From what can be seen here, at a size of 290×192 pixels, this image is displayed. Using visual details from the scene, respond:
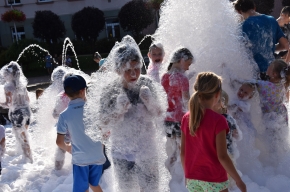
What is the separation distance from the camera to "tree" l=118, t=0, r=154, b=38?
2338cm

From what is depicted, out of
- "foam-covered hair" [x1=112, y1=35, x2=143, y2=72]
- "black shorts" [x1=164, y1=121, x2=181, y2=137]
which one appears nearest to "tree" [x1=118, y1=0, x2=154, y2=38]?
"black shorts" [x1=164, y1=121, x2=181, y2=137]

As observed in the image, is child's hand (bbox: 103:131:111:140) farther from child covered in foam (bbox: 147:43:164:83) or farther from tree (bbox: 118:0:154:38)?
tree (bbox: 118:0:154:38)

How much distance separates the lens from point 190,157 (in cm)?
254

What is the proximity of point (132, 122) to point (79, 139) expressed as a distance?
23.6 inches

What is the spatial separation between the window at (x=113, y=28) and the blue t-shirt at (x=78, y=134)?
961 inches

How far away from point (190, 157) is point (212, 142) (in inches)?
9.8

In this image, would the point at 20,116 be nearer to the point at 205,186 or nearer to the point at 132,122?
the point at 132,122

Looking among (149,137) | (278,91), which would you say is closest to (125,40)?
(149,137)

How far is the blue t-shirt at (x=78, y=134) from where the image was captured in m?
3.15

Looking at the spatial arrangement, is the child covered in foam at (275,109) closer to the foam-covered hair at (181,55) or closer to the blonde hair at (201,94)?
the foam-covered hair at (181,55)

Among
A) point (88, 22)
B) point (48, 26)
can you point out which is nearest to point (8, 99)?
point (88, 22)

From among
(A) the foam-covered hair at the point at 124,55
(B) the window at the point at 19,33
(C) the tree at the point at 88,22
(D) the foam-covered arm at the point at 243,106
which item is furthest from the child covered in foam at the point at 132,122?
(B) the window at the point at 19,33

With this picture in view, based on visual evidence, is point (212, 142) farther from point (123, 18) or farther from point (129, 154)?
point (123, 18)

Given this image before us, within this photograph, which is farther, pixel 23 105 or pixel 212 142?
pixel 23 105
